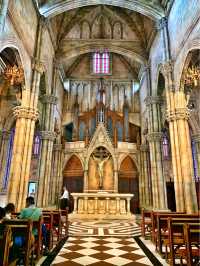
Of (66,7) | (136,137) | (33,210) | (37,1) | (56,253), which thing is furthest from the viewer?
(136,137)

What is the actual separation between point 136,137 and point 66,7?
13.7m

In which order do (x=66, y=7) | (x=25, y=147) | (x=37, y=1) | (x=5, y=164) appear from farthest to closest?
(x=5, y=164) < (x=66, y=7) < (x=37, y=1) < (x=25, y=147)

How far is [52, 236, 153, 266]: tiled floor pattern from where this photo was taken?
451 cm

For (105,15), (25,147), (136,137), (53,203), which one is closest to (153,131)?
(136,137)

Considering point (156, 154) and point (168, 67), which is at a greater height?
point (168, 67)

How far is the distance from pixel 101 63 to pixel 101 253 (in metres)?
22.3

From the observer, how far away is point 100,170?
63.1 ft

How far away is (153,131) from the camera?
1585 centimetres

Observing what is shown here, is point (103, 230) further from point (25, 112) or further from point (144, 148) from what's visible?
point (144, 148)

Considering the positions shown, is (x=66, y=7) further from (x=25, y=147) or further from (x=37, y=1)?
(x=25, y=147)

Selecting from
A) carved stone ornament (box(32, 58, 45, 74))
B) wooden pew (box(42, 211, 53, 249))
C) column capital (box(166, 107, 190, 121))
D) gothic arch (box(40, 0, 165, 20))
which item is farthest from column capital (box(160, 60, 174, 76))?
wooden pew (box(42, 211, 53, 249))

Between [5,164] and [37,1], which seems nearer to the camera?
[37,1]

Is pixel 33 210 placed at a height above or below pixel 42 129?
below

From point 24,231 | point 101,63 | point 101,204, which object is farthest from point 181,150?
point 101,63
